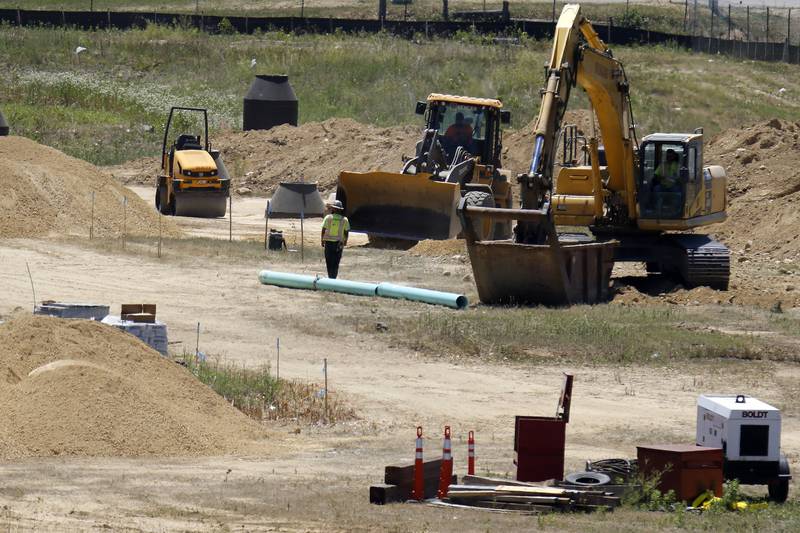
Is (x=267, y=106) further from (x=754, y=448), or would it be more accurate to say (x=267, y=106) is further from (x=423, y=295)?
(x=754, y=448)

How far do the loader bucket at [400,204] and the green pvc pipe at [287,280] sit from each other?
14.2ft

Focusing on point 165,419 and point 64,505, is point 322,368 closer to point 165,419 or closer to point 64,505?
point 165,419

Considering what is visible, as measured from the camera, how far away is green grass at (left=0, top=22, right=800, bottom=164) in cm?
5172

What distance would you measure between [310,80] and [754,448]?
46.0m

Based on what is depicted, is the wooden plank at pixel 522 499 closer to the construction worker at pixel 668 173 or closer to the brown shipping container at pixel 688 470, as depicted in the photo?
the brown shipping container at pixel 688 470

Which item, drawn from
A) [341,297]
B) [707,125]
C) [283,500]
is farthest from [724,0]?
[283,500]

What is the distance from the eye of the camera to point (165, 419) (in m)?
13.5

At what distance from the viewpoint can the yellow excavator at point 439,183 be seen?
27.8 metres

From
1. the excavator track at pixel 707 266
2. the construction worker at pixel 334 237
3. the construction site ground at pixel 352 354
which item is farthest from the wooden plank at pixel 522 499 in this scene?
the excavator track at pixel 707 266

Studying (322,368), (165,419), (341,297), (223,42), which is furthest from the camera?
(223,42)

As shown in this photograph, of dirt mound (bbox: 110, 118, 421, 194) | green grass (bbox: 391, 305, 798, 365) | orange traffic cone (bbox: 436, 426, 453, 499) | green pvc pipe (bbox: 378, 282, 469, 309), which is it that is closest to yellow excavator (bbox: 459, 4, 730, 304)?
green pvc pipe (bbox: 378, 282, 469, 309)

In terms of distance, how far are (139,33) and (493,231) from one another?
36935mm

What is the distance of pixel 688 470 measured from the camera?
11672mm

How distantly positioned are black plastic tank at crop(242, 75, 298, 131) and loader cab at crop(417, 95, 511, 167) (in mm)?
20357
